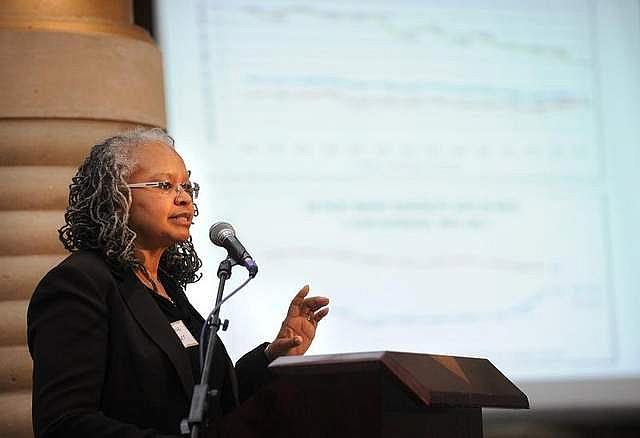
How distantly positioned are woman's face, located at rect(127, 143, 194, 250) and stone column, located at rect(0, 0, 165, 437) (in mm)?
1243

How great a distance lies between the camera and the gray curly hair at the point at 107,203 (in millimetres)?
2217

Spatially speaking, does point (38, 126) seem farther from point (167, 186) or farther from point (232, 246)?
point (232, 246)

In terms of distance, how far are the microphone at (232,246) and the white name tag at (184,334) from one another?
0.23 metres

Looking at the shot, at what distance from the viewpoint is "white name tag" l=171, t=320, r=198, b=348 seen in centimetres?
223

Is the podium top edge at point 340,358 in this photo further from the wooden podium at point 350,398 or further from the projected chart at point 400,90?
the projected chart at point 400,90

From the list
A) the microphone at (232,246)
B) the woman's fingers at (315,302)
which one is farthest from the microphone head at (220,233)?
the woman's fingers at (315,302)

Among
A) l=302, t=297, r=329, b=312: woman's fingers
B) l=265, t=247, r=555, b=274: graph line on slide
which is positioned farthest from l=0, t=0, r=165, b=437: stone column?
l=302, t=297, r=329, b=312: woman's fingers

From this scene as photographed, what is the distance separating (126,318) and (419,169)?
2.37m

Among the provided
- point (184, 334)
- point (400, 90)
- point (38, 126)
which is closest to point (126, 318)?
point (184, 334)

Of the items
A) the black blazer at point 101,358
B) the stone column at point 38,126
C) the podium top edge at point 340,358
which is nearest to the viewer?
the podium top edge at point 340,358

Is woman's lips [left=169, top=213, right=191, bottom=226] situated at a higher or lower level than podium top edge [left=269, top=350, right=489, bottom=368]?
higher

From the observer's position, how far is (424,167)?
4.33 metres

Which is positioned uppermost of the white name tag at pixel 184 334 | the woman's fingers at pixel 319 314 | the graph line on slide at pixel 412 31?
the graph line on slide at pixel 412 31

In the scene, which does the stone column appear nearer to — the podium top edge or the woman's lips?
the woman's lips
